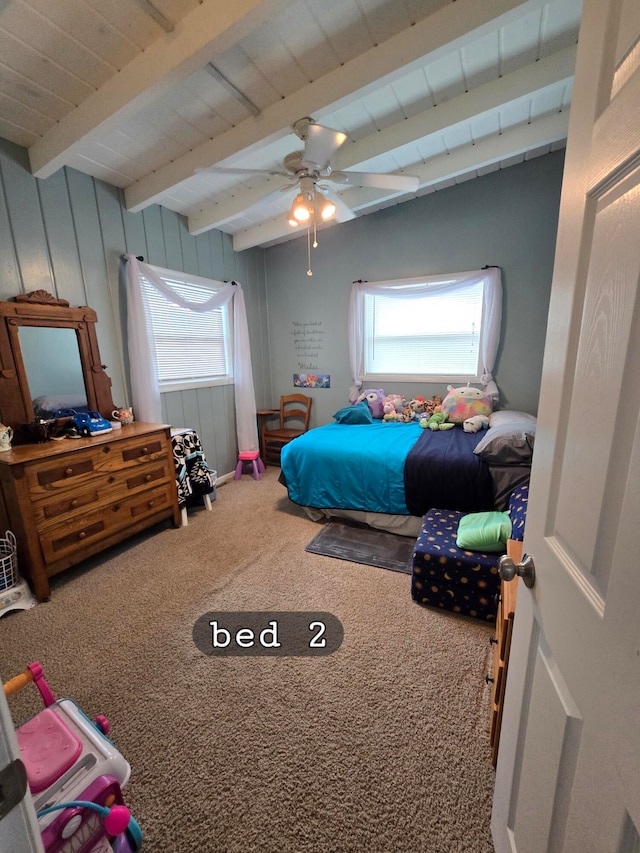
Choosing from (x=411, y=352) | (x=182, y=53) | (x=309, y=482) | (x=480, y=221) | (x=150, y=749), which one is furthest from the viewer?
(x=411, y=352)

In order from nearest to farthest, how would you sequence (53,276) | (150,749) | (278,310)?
(150,749) → (53,276) → (278,310)

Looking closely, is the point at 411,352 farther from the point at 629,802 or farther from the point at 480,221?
the point at 629,802

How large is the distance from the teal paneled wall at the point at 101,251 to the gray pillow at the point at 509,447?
2.64m

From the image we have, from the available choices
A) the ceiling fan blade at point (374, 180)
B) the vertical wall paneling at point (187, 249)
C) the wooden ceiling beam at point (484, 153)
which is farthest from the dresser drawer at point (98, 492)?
the wooden ceiling beam at point (484, 153)

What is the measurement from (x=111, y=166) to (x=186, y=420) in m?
2.02

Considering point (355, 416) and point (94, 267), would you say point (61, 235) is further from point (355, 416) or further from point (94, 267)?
point (355, 416)

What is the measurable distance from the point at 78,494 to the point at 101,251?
1.81 meters

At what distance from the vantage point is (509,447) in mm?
2203

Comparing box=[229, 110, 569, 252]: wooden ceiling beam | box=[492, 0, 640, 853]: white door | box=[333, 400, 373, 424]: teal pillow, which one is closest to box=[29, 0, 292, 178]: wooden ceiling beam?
box=[492, 0, 640, 853]: white door

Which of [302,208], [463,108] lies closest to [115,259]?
[302,208]

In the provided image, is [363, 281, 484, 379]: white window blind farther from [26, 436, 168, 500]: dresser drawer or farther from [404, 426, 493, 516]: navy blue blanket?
[26, 436, 168, 500]: dresser drawer

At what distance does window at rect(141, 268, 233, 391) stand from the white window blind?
1616mm

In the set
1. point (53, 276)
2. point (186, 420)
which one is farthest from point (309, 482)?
point (53, 276)

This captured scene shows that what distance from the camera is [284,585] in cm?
206
